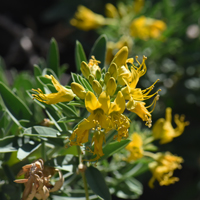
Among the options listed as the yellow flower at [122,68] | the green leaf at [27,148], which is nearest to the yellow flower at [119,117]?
the yellow flower at [122,68]

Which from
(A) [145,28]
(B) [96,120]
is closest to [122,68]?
(B) [96,120]

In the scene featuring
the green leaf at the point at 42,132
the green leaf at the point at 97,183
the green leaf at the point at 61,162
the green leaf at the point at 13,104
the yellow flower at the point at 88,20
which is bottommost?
the green leaf at the point at 97,183

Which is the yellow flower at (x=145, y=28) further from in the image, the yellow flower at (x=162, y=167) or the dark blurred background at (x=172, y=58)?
the yellow flower at (x=162, y=167)

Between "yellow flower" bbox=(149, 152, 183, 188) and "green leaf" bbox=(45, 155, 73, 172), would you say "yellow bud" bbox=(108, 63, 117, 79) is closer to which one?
"green leaf" bbox=(45, 155, 73, 172)

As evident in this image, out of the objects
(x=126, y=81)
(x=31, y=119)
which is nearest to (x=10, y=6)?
(x=31, y=119)

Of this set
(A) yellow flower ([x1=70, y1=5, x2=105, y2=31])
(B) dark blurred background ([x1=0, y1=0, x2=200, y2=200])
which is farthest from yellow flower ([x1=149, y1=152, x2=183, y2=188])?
(A) yellow flower ([x1=70, y1=5, x2=105, y2=31])

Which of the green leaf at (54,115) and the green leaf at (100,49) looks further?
the green leaf at (100,49)

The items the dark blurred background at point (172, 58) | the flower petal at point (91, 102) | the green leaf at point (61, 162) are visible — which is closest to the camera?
the flower petal at point (91, 102)

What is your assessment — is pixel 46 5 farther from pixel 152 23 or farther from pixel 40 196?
pixel 40 196
